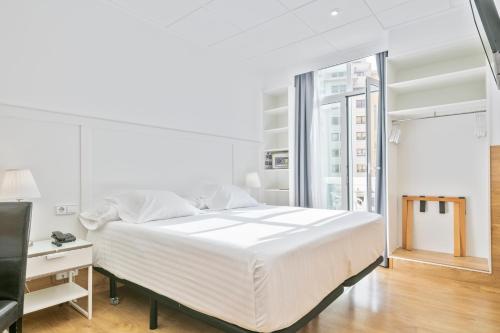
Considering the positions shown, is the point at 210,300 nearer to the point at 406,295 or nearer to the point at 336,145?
the point at 406,295

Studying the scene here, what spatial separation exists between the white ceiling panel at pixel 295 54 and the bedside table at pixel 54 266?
3.26 meters

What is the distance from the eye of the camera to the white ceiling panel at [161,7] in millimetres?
2938

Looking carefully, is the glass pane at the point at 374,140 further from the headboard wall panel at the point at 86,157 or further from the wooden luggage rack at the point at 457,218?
the headboard wall panel at the point at 86,157

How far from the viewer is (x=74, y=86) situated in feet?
9.01

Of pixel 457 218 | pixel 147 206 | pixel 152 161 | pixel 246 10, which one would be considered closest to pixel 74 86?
pixel 152 161

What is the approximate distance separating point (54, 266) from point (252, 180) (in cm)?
267

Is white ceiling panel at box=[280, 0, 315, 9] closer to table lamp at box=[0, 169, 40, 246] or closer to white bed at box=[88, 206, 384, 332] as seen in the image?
white bed at box=[88, 206, 384, 332]

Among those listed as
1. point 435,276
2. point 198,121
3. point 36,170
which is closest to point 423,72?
point 435,276

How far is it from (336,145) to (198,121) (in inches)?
78.3

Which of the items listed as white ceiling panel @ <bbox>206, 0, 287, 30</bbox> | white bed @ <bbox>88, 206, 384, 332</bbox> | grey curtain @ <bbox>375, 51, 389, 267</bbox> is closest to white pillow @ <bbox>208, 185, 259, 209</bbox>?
white bed @ <bbox>88, 206, 384, 332</bbox>

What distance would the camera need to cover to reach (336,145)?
14.4 feet

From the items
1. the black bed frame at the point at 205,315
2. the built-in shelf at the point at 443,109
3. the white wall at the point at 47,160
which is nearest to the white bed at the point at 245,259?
the black bed frame at the point at 205,315

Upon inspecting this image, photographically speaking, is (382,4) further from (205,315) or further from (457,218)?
(205,315)

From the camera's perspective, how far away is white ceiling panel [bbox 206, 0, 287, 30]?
296 cm
